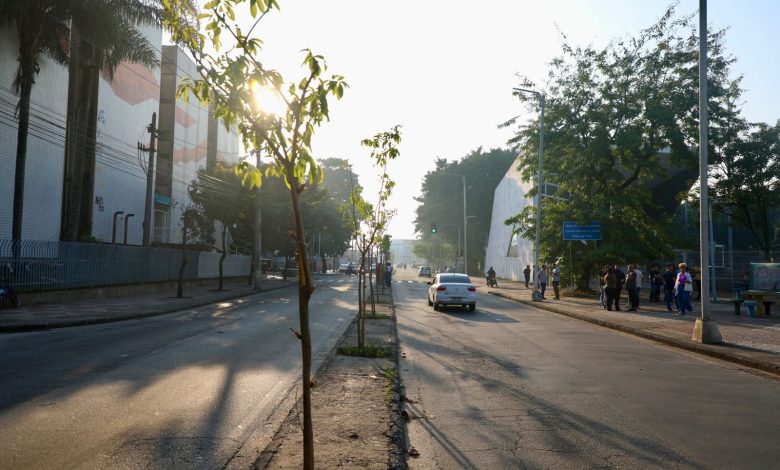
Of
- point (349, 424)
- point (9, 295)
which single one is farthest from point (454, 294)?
point (349, 424)

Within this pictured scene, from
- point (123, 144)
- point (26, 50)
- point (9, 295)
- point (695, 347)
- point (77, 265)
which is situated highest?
point (26, 50)

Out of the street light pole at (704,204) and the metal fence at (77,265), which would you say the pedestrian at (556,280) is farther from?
the metal fence at (77,265)

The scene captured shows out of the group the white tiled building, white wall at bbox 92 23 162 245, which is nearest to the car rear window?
the white tiled building

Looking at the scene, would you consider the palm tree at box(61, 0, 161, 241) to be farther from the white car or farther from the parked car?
the parked car

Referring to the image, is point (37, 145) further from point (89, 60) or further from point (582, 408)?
point (582, 408)

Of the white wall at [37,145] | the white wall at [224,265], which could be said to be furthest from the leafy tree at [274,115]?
the white wall at [224,265]

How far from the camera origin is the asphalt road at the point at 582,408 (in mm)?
5258

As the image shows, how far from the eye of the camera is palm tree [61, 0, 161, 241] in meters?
21.8

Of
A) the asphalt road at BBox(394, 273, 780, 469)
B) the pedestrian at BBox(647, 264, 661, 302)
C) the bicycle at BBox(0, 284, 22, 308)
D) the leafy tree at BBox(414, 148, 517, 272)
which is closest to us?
the asphalt road at BBox(394, 273, 780, 469)

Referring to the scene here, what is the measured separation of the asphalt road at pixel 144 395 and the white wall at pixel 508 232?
3894 cm

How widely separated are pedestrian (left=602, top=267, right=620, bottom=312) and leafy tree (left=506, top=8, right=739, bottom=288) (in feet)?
17.1

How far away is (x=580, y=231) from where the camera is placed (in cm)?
2806

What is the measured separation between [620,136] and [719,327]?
42.9 feet

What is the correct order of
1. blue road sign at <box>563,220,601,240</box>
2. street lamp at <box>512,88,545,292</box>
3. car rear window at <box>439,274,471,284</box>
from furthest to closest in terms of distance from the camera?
1. street lamp at <box>512,88,545,292</box>
2. blue road sign at <box>563,220,601,240</box>
3. car rear window at <box>439,274,471,284</box>
